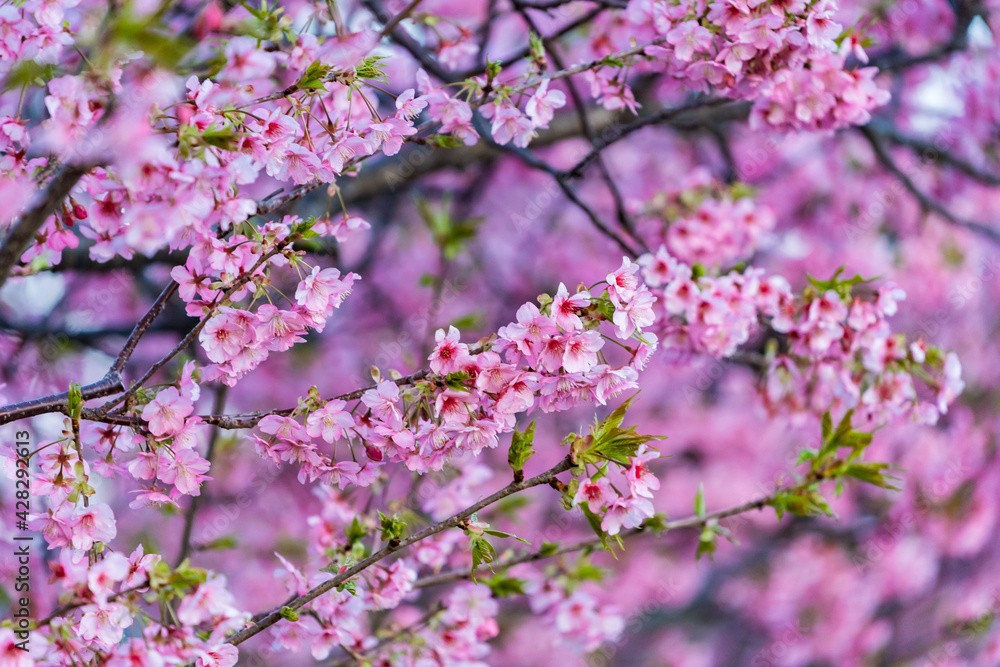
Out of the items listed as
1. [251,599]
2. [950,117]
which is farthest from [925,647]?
[251,599]

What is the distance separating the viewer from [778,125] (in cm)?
219

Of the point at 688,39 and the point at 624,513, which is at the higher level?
the point at 688,39

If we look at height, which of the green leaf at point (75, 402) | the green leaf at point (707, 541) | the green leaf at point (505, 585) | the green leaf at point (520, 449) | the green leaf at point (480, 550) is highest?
the green leaf at point (75, 402)

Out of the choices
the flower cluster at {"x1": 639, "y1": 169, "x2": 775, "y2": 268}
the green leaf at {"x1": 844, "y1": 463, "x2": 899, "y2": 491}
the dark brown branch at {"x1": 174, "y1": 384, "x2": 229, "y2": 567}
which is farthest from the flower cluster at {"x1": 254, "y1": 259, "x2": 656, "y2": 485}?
the flower cluster at {"x1": 639, "y1": 169, "x2": 775, "y2": 268}

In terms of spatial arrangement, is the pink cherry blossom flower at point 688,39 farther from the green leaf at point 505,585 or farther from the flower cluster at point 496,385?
the green leaf at point 505,585

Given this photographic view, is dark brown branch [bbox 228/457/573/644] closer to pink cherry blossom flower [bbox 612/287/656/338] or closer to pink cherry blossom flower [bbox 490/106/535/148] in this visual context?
pink cherry blossom flower [bbox 612/287/656/338]

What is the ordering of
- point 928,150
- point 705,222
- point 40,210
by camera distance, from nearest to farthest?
1. point 40,210
2. point 705,222
3. point 928,150

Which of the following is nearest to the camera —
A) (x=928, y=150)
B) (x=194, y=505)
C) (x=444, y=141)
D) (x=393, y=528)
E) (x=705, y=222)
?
(x=393, y=528)

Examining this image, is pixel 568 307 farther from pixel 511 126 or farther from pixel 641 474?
pixel 511 126

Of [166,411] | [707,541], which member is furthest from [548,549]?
[166,411]

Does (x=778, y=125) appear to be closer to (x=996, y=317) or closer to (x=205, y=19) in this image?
(x=205, y=19)

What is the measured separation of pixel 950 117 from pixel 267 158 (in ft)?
15.2

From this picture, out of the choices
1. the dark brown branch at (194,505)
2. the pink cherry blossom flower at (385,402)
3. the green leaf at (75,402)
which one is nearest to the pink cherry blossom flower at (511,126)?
the pink cherry blossom flower at (385,402)

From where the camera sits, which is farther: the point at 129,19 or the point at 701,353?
the point at 701,353
